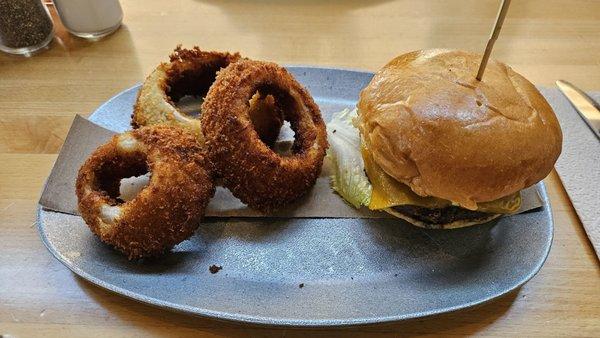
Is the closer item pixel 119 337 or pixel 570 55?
pixel 119 337

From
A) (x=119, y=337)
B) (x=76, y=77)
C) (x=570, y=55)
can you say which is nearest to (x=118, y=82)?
(x=76, y=77)

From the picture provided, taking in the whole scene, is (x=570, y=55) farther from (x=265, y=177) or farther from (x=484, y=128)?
(x=265, y=177)

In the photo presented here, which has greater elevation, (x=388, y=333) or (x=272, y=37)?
(x=272, y=37)

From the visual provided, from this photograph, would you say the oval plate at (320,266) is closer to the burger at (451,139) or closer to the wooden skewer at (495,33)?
the burger at (451,139)

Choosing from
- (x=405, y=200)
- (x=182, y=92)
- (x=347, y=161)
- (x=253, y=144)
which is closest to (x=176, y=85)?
(x=182, y=92)

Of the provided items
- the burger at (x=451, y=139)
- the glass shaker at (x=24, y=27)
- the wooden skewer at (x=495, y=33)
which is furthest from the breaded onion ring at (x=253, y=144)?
the glass shaker at (x=24, y=27)

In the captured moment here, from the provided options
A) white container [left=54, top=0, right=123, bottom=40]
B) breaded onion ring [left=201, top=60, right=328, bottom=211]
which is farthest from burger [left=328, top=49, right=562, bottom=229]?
white container [left=54, top=0, right=123, bottom=40]

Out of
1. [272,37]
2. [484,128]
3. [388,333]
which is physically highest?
[484,128]
